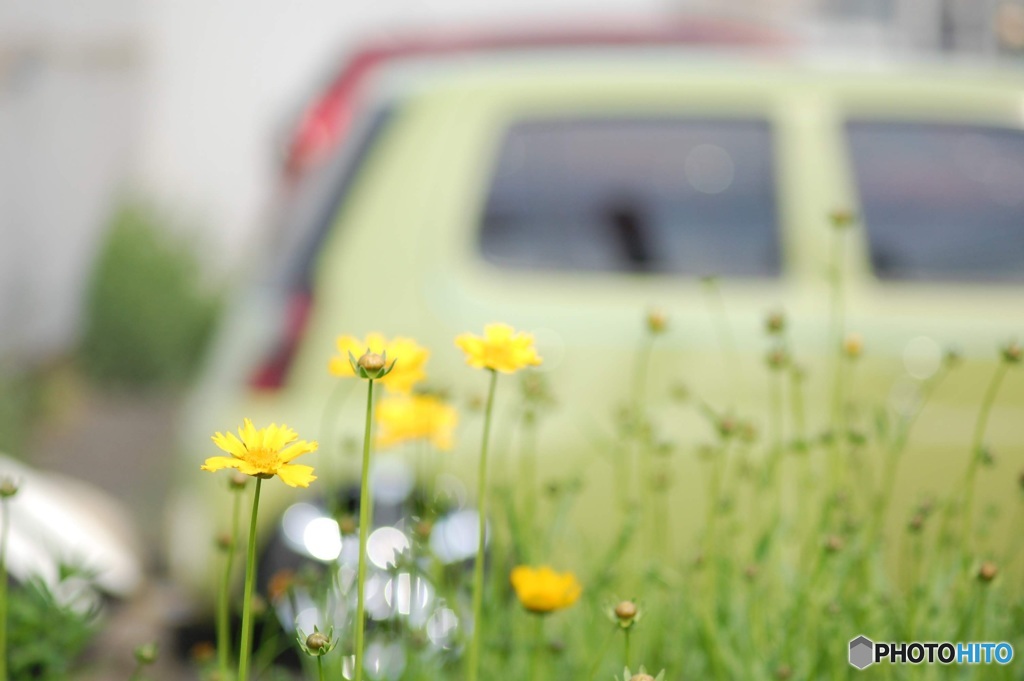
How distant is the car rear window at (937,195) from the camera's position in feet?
10.0

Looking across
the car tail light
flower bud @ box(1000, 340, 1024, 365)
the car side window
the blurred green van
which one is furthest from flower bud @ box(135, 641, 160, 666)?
the car side window

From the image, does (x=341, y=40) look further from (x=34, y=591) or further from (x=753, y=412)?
(x=34, y=591)

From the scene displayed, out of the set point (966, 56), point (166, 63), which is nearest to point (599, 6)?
point (966, 56)

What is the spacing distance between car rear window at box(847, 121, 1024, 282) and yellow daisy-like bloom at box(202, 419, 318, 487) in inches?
91.2

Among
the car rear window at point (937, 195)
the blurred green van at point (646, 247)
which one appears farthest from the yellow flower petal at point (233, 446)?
the car rear window at point (937, 195)

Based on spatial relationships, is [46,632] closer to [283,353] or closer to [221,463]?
[221,463]

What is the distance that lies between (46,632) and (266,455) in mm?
589

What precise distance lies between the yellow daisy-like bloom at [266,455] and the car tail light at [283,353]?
75.8 inches

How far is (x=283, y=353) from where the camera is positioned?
290cm

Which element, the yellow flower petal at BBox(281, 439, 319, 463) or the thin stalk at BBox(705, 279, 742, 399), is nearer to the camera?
the yellow flower petal at BBox(281, 439, 319, 463)

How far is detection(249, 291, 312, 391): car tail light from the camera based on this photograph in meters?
2.90

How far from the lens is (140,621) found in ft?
11.3

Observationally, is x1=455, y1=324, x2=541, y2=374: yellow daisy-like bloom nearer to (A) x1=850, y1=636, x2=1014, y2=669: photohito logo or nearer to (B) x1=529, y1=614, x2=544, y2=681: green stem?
(B) x1=529, y1=614, x2=544, y2=681: green stem

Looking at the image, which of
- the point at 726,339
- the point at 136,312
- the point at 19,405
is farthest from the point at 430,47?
the point at 136,312
